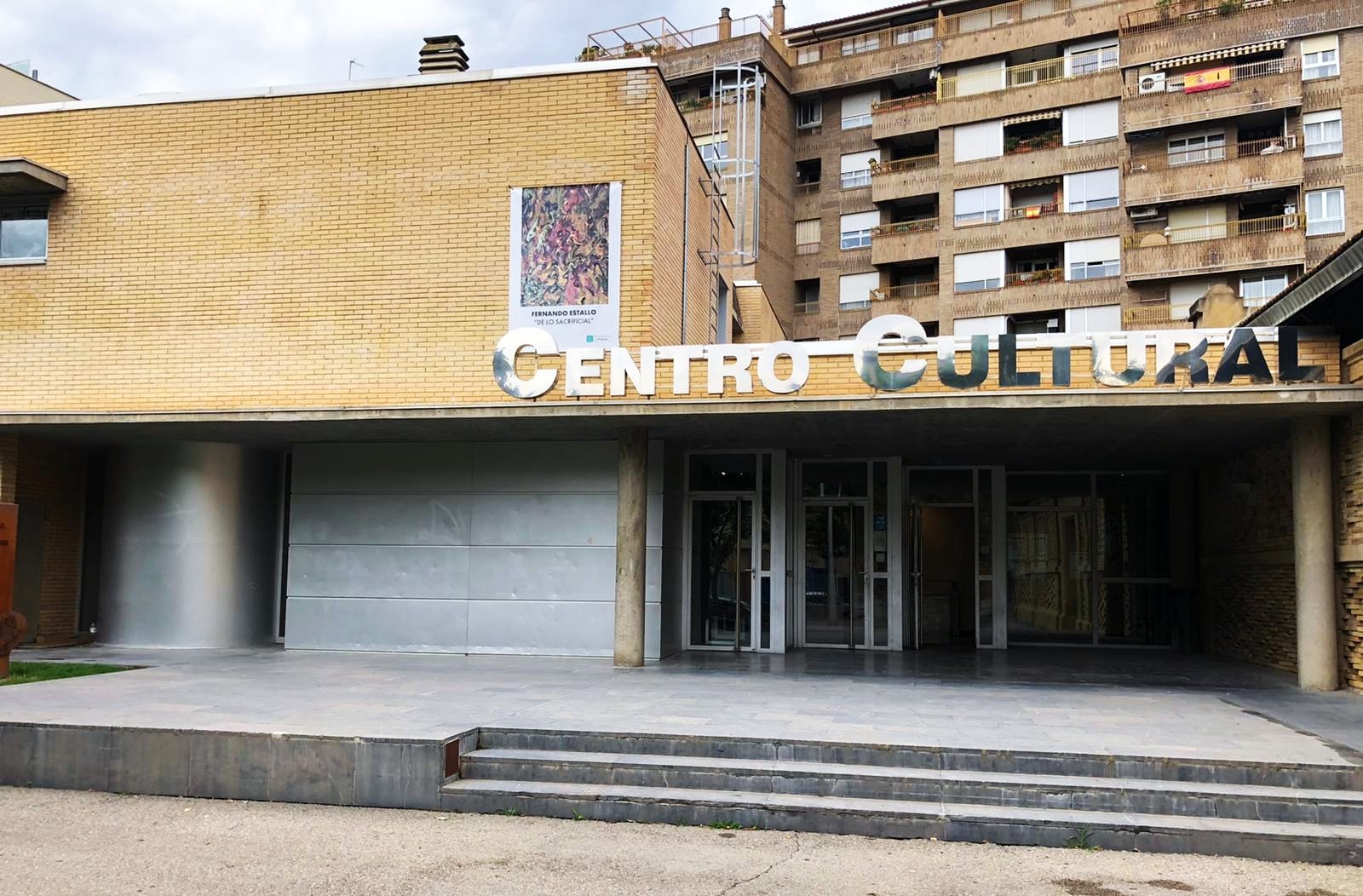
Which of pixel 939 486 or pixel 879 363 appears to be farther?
pixel 939 486

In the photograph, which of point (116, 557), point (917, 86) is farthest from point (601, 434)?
point (917, 86)

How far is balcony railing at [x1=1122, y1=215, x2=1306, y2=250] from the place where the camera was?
35594 millimetres

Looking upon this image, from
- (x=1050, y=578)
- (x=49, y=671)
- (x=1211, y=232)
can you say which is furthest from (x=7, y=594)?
(x=1211, y=232)

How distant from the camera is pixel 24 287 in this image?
16172 millimetres

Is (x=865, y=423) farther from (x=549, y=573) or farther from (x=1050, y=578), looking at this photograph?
(x=1050, y=578)

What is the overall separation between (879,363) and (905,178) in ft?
107

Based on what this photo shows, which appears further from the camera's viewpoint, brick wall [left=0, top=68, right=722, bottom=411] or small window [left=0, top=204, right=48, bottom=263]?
small window [left=0, top=204, right=48, bottom=263]

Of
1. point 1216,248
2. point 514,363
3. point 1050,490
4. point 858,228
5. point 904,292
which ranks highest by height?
point 858,228

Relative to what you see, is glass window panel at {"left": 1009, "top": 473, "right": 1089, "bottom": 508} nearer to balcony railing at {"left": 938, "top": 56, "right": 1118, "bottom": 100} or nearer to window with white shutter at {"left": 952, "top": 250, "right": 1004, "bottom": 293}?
window with white shutter at {"left": 952, "top": 250, "right": 1004, "bottom": 293}

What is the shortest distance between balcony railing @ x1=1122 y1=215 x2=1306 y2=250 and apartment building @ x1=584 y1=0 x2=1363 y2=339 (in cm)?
7

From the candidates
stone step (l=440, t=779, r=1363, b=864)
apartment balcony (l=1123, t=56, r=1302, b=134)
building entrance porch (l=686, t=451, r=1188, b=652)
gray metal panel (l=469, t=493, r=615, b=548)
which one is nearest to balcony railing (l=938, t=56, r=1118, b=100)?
apartment balcony (l=1123, t=56, r=1302, b=134)

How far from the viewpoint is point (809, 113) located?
4766 centimetres

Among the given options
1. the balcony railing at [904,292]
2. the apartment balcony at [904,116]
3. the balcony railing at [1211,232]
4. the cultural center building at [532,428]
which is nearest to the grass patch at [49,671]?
the cultural center building at [532,428]

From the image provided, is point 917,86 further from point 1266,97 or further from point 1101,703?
point 1101,703
